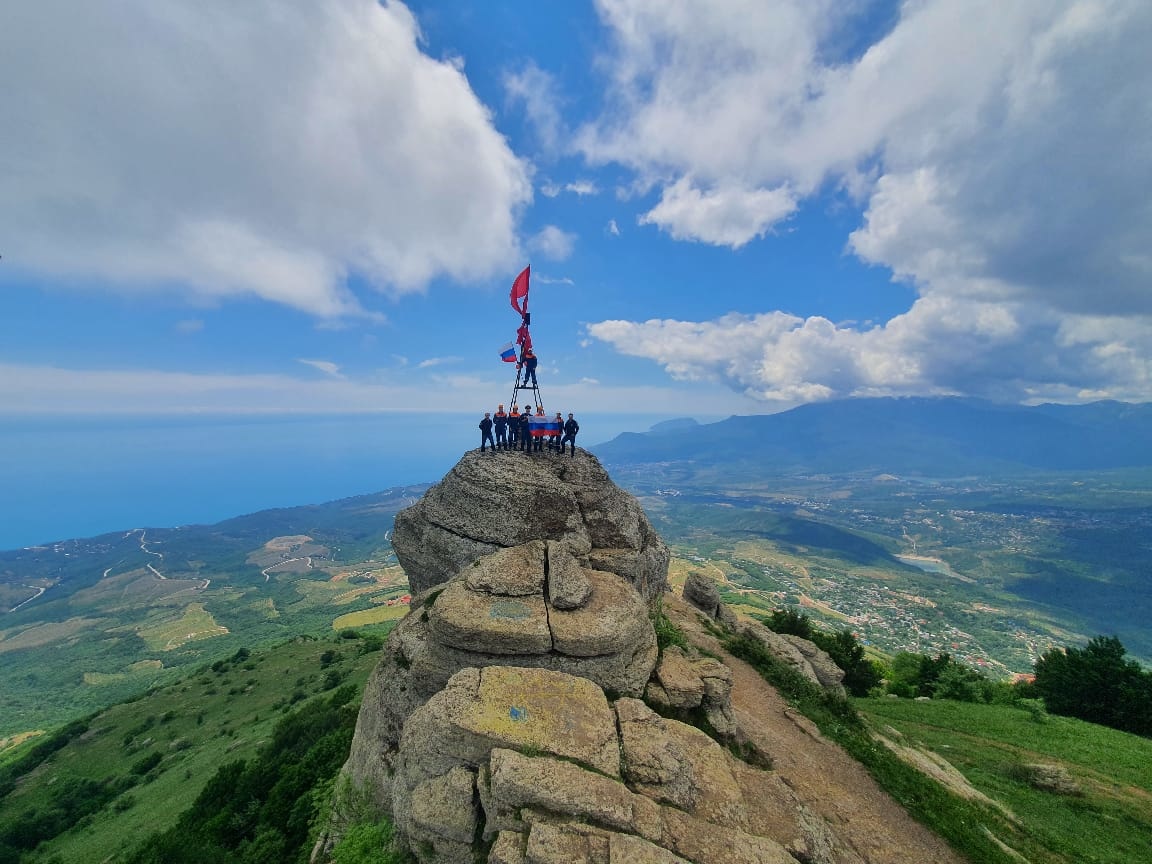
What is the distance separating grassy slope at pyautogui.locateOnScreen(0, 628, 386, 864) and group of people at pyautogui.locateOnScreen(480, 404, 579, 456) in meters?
42.3

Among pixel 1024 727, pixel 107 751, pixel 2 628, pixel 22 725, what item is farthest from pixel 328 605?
pixel 1024 727

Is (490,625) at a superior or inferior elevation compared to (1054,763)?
superior

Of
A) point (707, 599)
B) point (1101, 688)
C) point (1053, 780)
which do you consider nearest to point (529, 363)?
point (707, 599)

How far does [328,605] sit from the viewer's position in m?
188

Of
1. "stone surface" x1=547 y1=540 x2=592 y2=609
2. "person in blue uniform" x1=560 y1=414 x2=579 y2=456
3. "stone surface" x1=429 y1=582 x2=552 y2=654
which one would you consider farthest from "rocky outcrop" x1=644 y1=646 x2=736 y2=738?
"person in blue uniform" x1=560 y1=414 x2=579 y2=456

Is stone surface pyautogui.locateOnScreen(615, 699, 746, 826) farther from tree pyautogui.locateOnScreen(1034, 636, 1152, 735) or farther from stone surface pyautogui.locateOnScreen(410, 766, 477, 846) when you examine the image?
tree pyautogui.locateOnScreen(1034, 636, 1152, 735)

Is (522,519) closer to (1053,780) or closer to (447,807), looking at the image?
(447,807)

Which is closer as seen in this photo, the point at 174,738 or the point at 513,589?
the point at 513,589

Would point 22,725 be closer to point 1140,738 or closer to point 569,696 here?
point 569,696

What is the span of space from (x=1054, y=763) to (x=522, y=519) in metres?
31.8

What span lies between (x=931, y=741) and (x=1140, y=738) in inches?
543

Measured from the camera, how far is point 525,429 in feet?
102

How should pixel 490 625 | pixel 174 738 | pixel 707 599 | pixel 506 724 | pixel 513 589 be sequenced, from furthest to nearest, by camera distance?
pixel 174 738 → pixel 707 599 → pixel 513 589 → pixel 490 625 → pixel 506 724

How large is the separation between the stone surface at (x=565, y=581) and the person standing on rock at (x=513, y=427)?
1088 cm
